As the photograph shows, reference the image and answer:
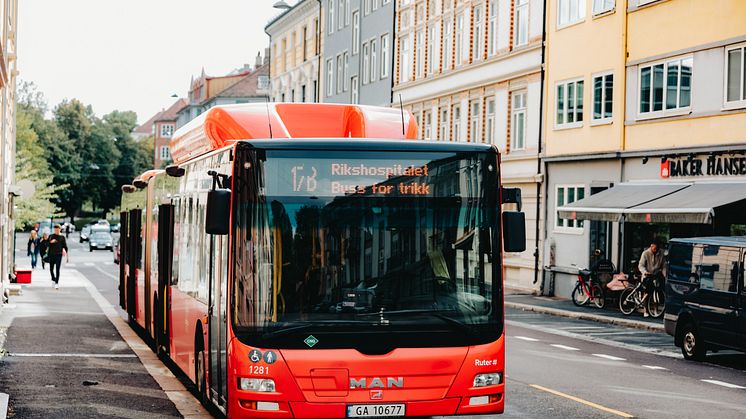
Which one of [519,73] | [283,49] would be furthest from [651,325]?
[283,49]

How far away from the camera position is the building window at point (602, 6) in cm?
3394

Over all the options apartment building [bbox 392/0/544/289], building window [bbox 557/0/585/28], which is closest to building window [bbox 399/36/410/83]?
apartment building [bbox 392/0/544/289]

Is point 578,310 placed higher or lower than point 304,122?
lower

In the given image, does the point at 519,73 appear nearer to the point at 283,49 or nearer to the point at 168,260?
the point at 168,260

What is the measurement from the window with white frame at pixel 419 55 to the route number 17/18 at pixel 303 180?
3999 centimetres

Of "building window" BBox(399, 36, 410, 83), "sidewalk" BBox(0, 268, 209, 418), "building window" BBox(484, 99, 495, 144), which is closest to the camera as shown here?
"sidewalk" BBox(0, 268, 209, 418)

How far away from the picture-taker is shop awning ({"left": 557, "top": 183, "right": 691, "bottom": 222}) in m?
29.6

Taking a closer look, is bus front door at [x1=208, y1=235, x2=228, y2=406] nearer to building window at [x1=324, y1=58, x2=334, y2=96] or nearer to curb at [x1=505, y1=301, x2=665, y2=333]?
curb at [x1=505, y1=301, x2=665, y2=333]

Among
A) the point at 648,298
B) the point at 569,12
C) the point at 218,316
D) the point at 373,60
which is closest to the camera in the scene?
the point at 218,316

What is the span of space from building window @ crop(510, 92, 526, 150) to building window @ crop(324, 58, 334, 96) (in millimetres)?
25108

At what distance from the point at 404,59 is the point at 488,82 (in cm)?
1098

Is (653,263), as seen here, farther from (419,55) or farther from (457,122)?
(419,55)

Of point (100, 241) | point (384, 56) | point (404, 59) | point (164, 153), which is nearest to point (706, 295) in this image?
point (404, 59)

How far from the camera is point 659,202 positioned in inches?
1129
